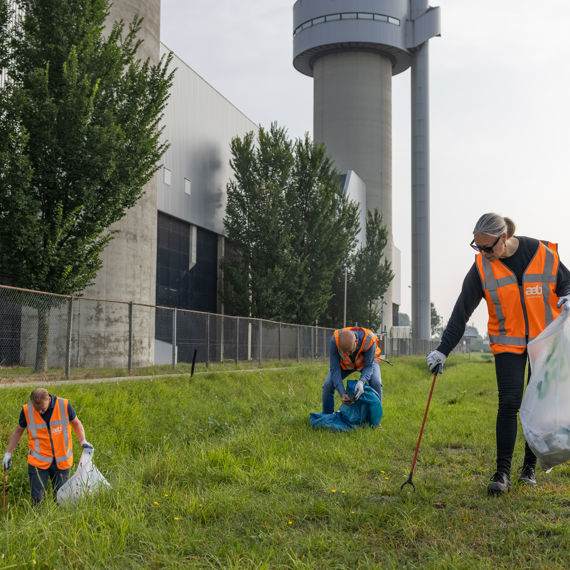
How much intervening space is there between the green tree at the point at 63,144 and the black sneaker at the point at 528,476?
11.0 meters

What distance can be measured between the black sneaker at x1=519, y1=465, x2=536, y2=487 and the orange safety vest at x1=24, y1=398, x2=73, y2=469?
4199 millimetres

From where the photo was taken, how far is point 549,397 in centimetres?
412

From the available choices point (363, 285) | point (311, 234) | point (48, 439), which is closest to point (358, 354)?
point (48, 439)

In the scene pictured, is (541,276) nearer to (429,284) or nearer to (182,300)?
(182,300)

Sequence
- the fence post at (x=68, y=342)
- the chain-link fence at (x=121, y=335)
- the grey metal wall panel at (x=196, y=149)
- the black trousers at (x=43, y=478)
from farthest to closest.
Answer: the grey metal wall panel at (x=196, y=149), the fence post at (x=68, y=342), the chain-link fence at (x=121, y=335), the black trousers at (x=43, y=478)

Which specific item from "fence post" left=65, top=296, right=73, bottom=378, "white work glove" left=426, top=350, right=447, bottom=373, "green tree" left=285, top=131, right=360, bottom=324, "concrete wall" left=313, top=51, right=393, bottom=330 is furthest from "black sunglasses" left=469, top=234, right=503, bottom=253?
"concrete wall" left=313, top=51, right=393, bottom=330

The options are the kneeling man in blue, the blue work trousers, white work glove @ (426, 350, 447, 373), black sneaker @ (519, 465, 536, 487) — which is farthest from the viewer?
the blue work trousers

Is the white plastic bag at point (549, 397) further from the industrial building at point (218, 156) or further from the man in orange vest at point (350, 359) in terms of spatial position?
the industrial building at point (218, 156)

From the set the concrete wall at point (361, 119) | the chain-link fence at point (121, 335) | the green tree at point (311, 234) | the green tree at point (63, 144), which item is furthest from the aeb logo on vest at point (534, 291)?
the concrete wall at point (361, 119)

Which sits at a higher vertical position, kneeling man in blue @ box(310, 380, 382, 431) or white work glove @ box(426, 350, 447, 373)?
white work glove @ box(426, 350, 447, 373)

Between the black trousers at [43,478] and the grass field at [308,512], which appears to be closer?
the grass field at [308,512]

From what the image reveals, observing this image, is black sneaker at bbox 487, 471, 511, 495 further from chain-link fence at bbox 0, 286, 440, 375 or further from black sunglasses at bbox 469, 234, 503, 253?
chain-link fence at bbox 0, 286, 440, 375

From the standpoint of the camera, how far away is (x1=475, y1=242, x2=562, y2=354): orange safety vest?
477 cm

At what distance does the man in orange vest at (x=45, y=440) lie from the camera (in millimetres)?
6070
